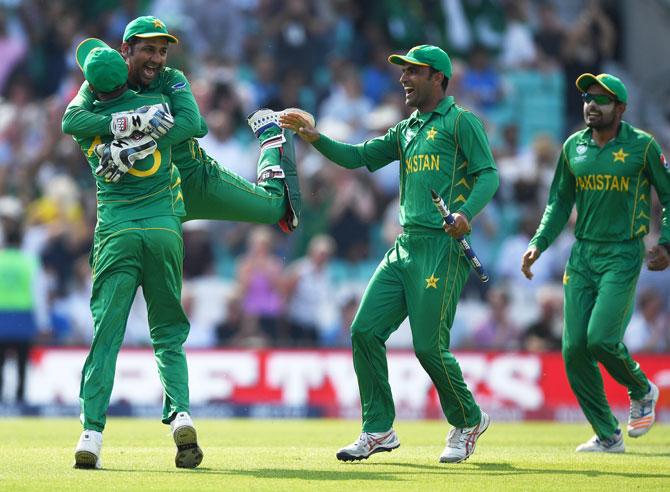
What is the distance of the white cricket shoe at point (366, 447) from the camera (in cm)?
857

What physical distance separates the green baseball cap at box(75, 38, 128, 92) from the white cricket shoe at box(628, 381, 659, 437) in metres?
4.79

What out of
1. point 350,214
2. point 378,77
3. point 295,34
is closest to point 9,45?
point 295,34

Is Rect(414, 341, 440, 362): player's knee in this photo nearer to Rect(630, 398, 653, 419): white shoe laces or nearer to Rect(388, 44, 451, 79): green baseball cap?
Rect(388, 44, 451, 79): green baseball cap

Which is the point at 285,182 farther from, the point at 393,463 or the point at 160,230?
the point at 393,463

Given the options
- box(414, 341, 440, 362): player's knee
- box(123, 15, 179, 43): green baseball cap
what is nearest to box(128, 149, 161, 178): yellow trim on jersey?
box(123, 15, 179, 43): green baseball cap

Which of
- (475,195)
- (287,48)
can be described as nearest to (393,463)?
(475,195)

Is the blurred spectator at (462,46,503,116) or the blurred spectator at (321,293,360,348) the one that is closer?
the blurred spectator at (321,293,360,348)

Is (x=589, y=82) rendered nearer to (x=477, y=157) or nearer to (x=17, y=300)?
(x=477, y=157)

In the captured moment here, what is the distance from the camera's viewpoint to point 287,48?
19.7 metres

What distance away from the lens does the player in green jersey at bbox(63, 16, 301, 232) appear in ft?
26.2

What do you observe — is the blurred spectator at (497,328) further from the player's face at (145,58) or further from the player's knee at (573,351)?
the player's face at (145,58)

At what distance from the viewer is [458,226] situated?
8180mm

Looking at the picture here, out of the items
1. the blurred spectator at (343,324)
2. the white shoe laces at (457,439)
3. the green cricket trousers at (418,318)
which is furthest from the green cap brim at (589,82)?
the blurred spectator at (343,324)

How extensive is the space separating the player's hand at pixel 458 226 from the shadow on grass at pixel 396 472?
4.85 feet
